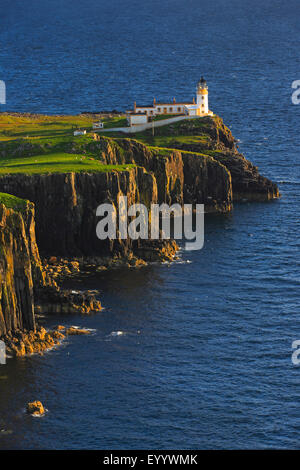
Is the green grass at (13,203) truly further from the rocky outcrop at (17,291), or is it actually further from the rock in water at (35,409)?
the rock in water at (35,409)

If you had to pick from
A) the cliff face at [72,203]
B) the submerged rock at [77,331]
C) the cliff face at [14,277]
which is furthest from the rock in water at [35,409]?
the cliff face at [72,203]

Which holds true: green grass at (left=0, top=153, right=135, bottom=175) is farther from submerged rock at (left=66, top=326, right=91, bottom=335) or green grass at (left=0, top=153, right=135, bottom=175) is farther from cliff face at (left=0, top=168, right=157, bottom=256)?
submerged rock at (left=66, top=326, right=91, bottom=335)

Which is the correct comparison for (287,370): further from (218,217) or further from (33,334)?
(218,217)

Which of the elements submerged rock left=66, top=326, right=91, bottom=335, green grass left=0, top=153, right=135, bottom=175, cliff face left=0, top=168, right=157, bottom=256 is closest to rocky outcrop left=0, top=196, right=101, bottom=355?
submerged rock left=66, top=326, right=91, bottom=335

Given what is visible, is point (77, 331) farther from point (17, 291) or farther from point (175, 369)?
point (175, 369)

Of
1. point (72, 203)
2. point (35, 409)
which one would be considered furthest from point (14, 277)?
point (72, 203)
